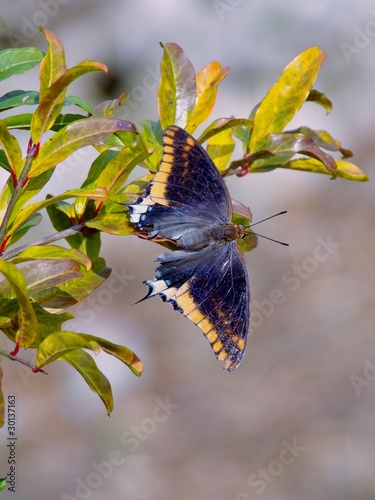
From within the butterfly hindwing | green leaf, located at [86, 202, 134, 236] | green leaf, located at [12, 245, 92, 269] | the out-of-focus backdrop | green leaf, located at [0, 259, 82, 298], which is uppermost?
green leaf, located at [86, 202, 134, 236]

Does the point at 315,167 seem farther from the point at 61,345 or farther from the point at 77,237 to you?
the point at 61,345

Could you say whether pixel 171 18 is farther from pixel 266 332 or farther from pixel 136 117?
pixel 266 332

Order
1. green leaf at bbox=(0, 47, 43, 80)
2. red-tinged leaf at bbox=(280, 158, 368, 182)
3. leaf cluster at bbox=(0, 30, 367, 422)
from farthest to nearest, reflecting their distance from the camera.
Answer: red-tinged leaf at bbox=(280, 158, 368, 182) < green leaf at bbox=(0, 47, 43, 80) < leaf cluster at bbox=(0, 30, 367, 422)

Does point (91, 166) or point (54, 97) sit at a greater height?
point (54, 97)

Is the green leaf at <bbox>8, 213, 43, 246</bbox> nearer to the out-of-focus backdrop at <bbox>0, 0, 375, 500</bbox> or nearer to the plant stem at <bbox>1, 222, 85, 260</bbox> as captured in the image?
the plant stem at <bbox>1, 222, 85, 260</bbox>

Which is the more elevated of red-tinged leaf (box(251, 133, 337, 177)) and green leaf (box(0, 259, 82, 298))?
red-tinged leaf (box(251, 133, 337, 177))

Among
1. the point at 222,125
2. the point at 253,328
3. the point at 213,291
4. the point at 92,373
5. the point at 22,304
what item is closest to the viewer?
the point at 22,304

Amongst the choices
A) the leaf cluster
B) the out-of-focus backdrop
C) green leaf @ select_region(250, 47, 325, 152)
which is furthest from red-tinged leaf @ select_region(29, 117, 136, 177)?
the out-of-focus backdrop

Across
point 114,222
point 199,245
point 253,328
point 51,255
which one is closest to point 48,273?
point 51,255
